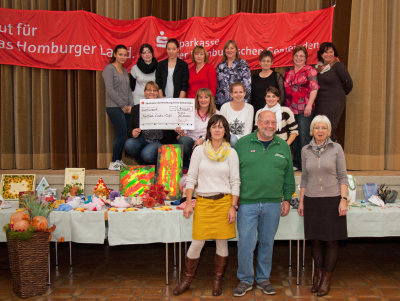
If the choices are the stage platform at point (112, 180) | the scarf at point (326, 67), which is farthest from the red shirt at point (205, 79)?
the stage platform at point (112, 180)

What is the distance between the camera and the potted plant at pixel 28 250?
3.30 metres

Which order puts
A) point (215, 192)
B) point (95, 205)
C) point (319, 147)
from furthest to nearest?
1. point (95, 205)
2. point (319, 147)
3. point (215, 192)

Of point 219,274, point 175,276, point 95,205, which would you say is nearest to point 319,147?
point 219,274

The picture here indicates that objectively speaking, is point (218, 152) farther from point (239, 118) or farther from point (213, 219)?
Result: point (239, 118)

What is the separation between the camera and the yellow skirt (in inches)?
129

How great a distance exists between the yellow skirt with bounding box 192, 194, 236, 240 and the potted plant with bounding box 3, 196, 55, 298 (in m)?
1.37

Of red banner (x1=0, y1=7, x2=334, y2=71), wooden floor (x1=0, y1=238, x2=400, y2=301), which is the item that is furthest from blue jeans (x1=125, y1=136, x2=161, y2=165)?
red banner (x1=0, y1=7, x2=334, y2=71)

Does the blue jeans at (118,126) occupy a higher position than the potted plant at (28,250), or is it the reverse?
the blue jeans at (118,126)

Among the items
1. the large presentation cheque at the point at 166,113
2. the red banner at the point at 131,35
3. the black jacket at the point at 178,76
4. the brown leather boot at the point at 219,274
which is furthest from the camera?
the red banner at the point at 131,35

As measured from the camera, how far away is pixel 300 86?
4.87 metres

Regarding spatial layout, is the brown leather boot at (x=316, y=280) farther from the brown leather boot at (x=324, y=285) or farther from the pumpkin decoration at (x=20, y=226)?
the pumpkin decoration at (x=20, y=226)

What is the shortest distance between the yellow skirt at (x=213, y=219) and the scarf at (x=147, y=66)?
8.32 feet

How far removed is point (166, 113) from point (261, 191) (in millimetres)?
Answer: 1773

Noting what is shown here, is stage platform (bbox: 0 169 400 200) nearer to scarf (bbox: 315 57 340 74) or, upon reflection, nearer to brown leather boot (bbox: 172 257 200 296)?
scarf (bbox: 315 57 340 74)
